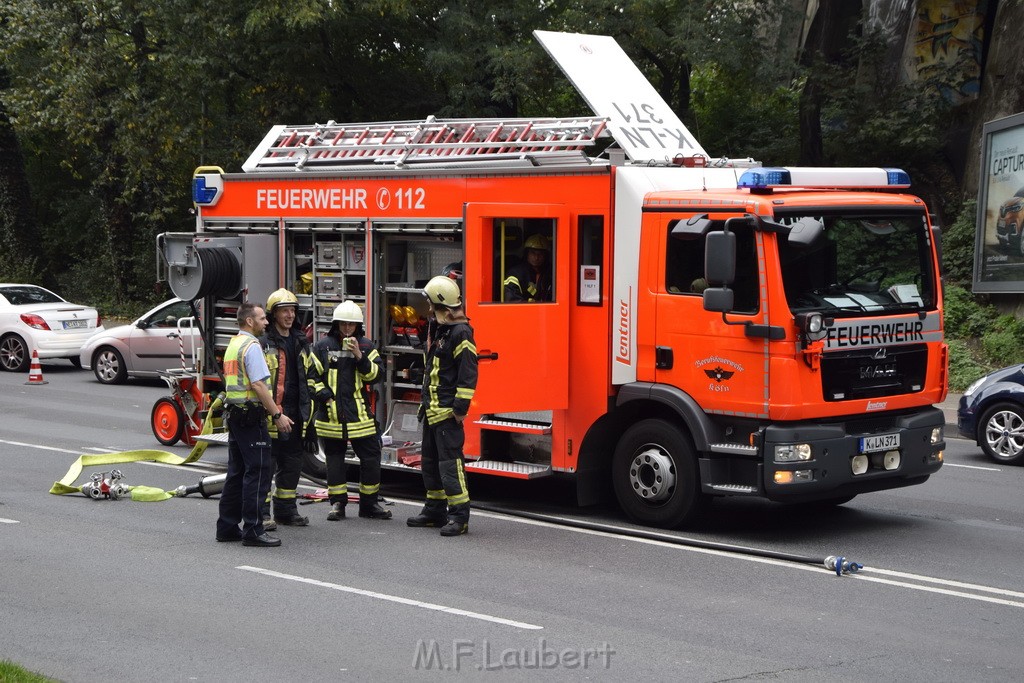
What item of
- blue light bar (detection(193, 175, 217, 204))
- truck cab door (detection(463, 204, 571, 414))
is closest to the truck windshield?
truck cab door (detection(463, 204, 571, 414))

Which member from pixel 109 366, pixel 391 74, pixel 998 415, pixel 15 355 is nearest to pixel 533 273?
pixel 998 415

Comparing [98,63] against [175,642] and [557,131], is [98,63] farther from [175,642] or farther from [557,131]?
[175,642]

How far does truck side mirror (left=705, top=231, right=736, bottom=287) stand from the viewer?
8805mm

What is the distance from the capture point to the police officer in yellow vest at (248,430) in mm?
8984

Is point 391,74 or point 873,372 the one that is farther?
point 391,74

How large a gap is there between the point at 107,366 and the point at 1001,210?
45.6 feet

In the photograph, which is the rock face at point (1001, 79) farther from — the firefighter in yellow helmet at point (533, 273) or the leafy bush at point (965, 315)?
the firefighter in yellow helmet at point (533, 273)

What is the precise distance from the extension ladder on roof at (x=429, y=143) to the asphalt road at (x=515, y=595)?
2961 millimetres

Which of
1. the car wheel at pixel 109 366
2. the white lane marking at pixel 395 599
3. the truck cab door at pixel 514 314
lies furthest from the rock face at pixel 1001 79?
the white lane marking at pixel 395 599

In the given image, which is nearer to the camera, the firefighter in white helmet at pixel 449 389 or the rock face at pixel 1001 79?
the firefighter in white helmet at pixel 449 389

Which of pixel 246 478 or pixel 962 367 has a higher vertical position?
pixel 962 367

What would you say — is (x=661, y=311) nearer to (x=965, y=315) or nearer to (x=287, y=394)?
(x=287, y=394)

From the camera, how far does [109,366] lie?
20469 millimetres

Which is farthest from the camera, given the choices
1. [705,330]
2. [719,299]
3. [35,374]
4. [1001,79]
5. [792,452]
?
[1001,79]
